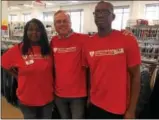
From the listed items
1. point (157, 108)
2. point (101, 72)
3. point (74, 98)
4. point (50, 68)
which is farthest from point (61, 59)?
point (157, 108)

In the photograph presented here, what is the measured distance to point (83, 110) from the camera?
201 cm

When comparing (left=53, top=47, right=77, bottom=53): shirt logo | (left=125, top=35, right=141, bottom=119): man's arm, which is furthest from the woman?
(left=125, top=35, right=141, bottom=119): man's arm

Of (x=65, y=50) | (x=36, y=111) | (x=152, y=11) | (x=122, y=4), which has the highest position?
(x=122, y=4)

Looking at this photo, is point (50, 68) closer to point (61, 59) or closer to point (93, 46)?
point (61, 59)

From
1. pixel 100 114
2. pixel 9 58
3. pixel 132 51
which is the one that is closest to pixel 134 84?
pixel 132 51

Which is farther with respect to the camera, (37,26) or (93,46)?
(37,26)

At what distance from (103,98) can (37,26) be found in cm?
93

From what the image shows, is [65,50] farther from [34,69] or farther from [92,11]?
[92,11]

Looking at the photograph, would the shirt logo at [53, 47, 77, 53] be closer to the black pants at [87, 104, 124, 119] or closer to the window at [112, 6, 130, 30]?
the black pants at [87, 104, 124, 119]

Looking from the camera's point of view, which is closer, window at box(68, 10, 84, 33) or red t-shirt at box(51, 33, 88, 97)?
red t-shirt at box(51, 33, 88, 97)

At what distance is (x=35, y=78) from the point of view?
1931mm

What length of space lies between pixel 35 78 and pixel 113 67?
0.79 meters

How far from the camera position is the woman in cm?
194

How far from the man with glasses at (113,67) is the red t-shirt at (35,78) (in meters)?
0.54
